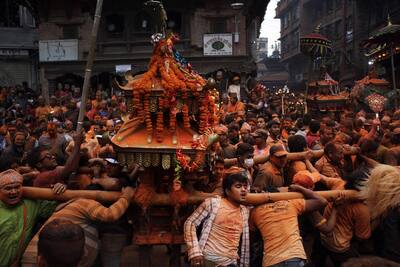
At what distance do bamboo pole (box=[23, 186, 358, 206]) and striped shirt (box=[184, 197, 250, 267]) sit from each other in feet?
0.71

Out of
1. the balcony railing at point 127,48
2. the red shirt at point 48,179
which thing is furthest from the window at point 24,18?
the red shirt at point 48,179

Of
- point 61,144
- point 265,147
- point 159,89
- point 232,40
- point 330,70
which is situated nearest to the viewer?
point 159,89

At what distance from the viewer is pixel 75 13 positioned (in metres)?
22.7

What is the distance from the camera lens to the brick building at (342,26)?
30859 millimetres

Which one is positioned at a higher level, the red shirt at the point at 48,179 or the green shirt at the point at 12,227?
the red shirt at the point at 48,179

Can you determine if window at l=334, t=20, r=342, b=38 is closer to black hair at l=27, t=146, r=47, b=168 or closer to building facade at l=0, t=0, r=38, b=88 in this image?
building facade at l=0, t=0, r=38, b=88

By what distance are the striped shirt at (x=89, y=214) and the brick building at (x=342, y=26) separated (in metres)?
19.0

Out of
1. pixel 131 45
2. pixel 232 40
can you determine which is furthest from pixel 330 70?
pixel 131 45

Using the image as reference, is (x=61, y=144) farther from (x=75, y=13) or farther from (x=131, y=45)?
(x=75, y=13)

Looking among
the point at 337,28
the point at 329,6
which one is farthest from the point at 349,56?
the point at 329,6

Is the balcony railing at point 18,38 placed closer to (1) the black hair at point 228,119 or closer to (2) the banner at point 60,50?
(2) the banner at point 60,50

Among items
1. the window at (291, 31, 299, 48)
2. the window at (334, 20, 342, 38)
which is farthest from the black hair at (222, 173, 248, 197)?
the window at (291, 31, 299, 48)

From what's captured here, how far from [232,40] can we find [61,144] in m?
14.2

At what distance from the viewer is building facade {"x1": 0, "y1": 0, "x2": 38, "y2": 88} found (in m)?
26.5
